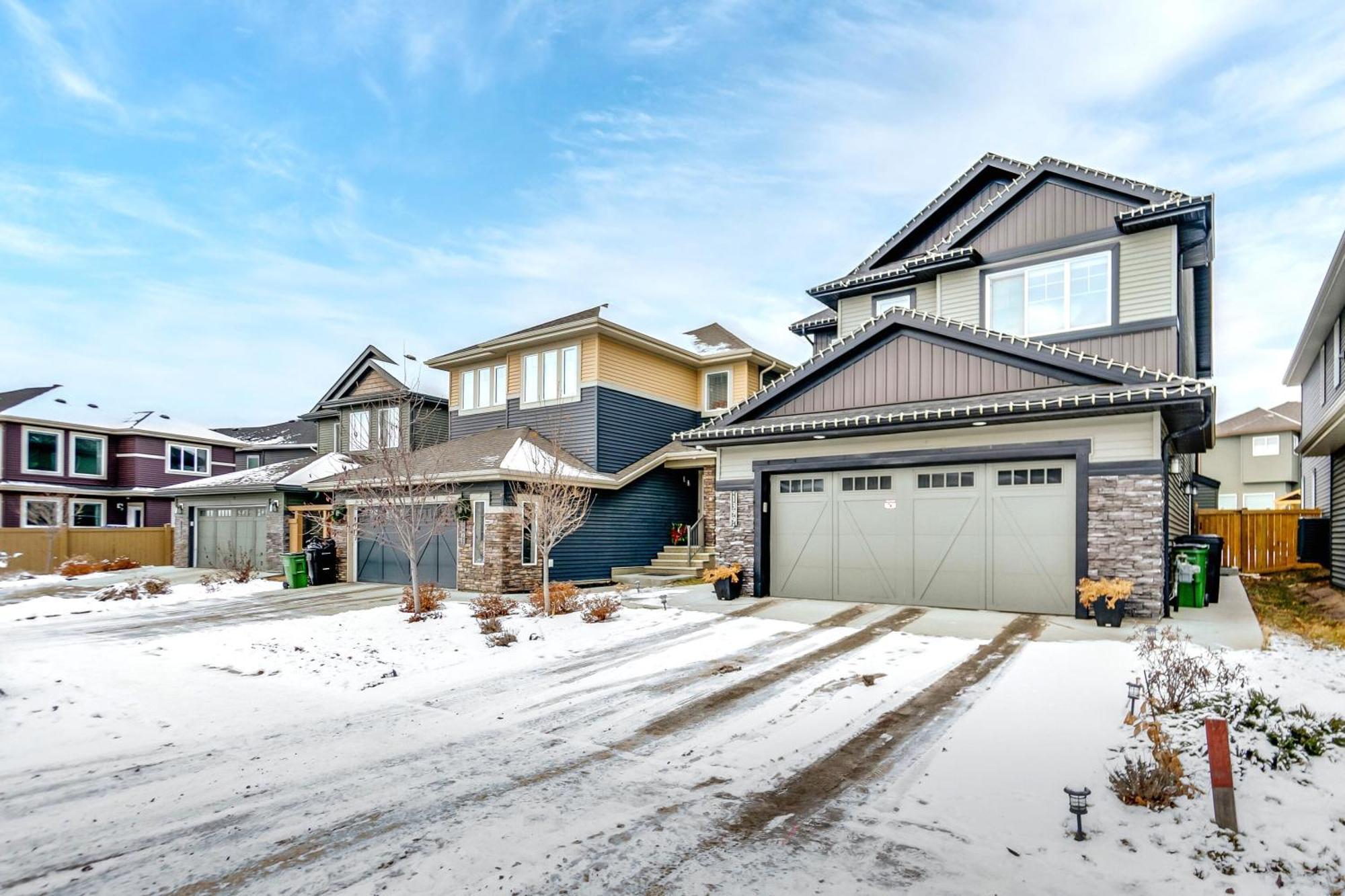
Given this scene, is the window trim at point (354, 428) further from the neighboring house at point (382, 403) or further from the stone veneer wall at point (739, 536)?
the stone veneer wall at point (739, 536)

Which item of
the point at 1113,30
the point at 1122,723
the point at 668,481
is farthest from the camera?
the point at 668,481

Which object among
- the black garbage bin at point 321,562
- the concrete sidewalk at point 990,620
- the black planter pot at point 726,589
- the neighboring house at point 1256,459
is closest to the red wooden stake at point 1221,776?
the concrete sidewalk at point 990,620

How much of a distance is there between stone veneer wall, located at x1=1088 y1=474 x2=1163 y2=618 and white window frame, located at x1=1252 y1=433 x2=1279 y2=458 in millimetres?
37970

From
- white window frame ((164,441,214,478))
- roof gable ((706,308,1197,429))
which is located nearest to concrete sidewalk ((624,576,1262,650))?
roof gable ((706,308,1197,429))

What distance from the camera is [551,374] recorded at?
64.8ft

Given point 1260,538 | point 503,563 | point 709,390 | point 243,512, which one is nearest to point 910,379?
point 503,563

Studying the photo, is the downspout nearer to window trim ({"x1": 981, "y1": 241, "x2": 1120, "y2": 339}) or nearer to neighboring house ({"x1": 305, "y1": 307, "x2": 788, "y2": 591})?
window trim ({"x1": 981, "y1": 241, "x2": 1120, "y2": 339})

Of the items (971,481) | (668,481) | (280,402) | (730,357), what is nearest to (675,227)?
(730,357)

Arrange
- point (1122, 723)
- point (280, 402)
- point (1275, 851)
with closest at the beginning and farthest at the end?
point (1275, 851)
point (1122, 723)
point (280, 402)

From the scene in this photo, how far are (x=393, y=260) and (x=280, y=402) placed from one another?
53.2m

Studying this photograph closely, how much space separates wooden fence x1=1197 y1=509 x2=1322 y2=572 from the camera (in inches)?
770

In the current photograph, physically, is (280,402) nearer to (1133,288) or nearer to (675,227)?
(675,227)

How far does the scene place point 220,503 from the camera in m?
23.8

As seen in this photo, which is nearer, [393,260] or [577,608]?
[577,608]
